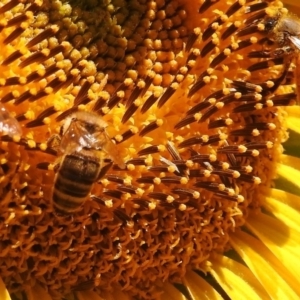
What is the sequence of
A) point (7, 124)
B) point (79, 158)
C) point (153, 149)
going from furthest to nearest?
point (153, 149) → point (79, 158) → point (7, 124)

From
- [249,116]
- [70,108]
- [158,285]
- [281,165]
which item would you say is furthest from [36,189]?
[281,165]

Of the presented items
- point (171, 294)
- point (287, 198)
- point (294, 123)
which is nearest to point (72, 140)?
point (171, 294)

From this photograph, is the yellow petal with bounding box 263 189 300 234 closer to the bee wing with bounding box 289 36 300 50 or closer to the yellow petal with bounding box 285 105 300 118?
the yellow petal with bounding box 285 105 300 118

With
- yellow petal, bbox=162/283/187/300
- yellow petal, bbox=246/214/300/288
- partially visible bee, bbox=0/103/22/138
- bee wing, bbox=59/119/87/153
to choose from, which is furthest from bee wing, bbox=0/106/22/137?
yellow petal, bbox=246/214/300/288

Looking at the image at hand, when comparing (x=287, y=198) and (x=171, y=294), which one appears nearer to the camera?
(x=171, y=294)

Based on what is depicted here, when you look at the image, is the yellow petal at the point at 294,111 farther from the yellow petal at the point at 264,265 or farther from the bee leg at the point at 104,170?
the bee leg at the point at 104,170

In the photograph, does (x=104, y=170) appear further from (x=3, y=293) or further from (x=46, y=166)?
(x=3, y=293)

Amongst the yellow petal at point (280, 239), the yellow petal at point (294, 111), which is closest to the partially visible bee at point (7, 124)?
the yellow petal at point (280, 239)
